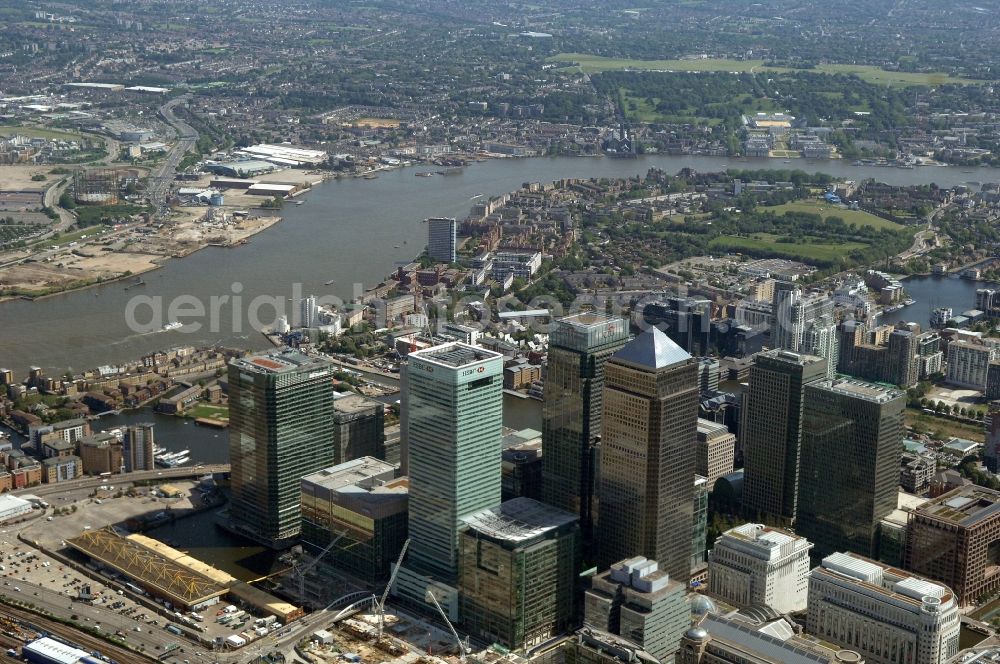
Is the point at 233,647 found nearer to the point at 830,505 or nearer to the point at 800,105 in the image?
the point at 830,505

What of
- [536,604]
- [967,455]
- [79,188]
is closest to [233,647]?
[536,604]

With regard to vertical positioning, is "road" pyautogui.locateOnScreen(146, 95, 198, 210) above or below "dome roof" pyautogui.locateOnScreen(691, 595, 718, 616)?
above

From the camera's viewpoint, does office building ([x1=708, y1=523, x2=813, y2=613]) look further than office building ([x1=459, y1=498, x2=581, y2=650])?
Yes

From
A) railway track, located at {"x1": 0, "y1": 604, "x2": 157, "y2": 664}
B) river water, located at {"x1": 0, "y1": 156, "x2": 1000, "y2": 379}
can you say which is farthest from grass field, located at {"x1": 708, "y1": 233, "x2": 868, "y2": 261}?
railway track, located at {"x1": 0, "y1": 604, "x2": 157, "y2": 664}

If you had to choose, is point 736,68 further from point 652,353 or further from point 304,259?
point 652,353

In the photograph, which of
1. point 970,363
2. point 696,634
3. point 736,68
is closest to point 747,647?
point 696,634

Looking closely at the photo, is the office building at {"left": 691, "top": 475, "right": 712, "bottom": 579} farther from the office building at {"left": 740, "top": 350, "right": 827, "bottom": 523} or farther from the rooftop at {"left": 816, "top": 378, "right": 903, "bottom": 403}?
the rooftop at {"left": 816, "top": 378, "right": 903, "bottom": 403}

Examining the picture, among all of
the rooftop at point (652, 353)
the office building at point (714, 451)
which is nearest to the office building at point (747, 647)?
the rooftop at point (652, 353)
